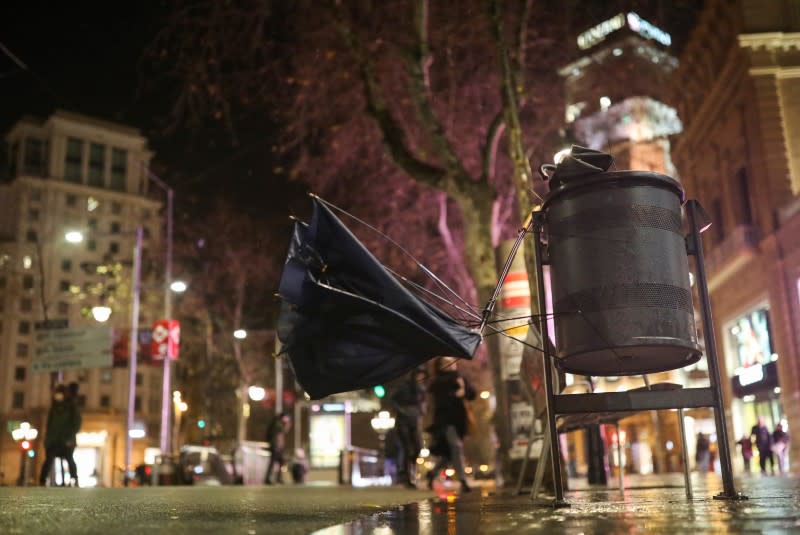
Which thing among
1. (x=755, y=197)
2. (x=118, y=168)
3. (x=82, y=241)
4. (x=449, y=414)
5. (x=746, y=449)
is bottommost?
(x=746, y=449)

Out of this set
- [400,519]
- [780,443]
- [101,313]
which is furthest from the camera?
[101,313]

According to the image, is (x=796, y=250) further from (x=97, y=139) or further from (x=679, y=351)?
(x=97, y=139)

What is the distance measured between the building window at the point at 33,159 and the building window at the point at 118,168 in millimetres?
8443

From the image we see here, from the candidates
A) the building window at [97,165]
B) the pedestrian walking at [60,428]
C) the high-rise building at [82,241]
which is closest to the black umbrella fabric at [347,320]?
the pedestrian walking at [60,428]

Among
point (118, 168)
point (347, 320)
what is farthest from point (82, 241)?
point (347, 320)

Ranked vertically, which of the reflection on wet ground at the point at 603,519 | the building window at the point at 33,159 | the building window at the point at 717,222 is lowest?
the reflection on wet ground at the point at 603,519

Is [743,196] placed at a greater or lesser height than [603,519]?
greater

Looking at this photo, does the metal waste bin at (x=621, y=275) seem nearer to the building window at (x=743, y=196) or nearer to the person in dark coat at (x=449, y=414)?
the person in dark coat at (x=449, y=414)

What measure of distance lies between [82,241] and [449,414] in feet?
280

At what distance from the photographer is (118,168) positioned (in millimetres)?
107312

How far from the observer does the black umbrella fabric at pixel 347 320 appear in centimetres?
545

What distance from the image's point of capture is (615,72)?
1966cm

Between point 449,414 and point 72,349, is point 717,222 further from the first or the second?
point 449,414

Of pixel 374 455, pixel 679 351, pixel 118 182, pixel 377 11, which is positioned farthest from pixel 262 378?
pixel 118 182
